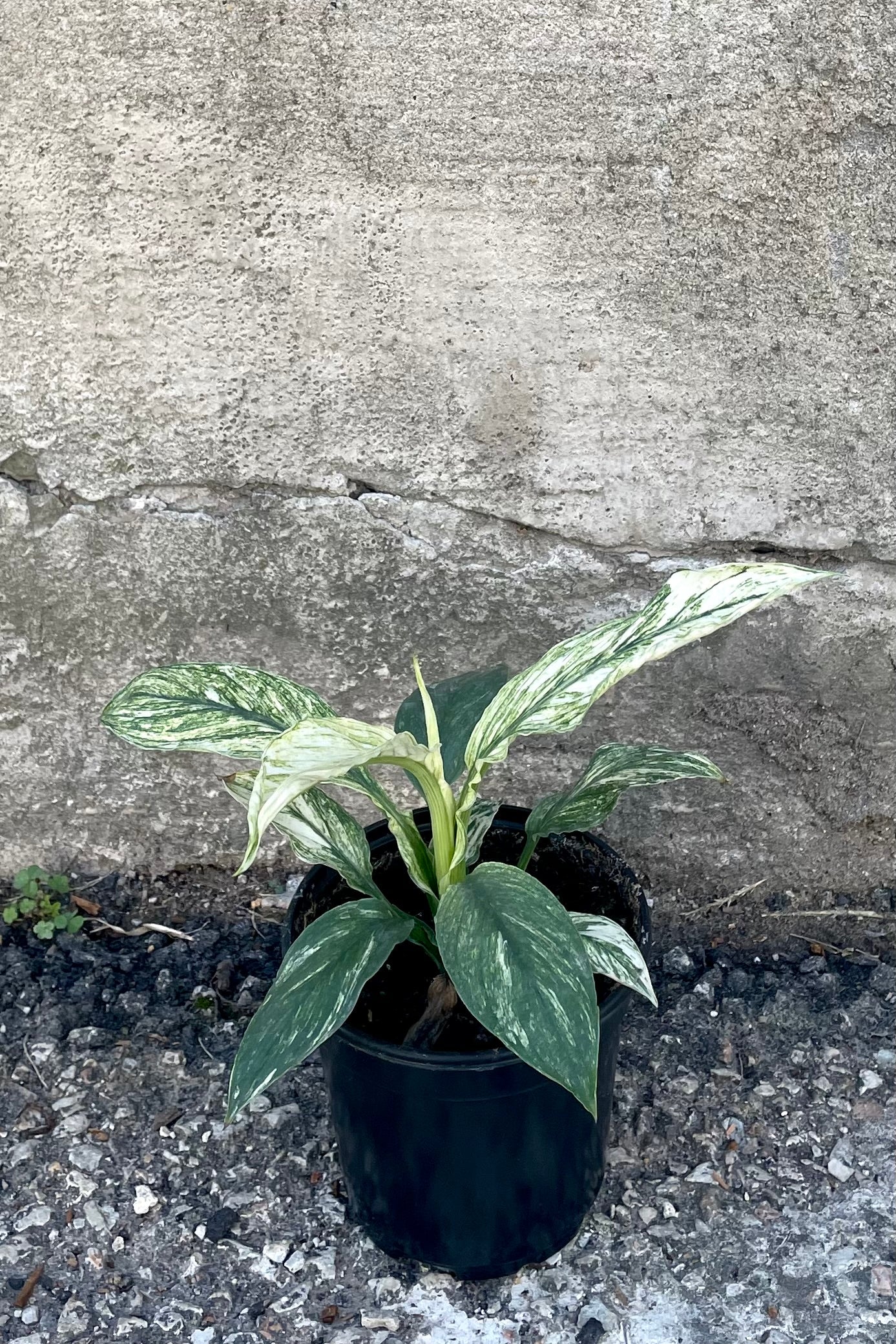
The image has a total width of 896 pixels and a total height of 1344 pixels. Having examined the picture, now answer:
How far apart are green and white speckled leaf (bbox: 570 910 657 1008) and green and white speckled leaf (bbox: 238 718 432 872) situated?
32 centimetres

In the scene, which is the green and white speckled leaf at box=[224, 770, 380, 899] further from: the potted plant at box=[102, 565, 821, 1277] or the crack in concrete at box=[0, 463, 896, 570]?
the crack in concrete at box=[0, 463, 896, 570]

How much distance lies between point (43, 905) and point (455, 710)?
870mm

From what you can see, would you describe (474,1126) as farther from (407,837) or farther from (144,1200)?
(144,1200)

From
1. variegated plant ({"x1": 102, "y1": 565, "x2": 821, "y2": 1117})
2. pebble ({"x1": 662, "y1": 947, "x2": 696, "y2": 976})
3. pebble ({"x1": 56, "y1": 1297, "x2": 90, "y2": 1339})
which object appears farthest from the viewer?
pebble ({"x1": 662, "y1": 947, "x2": 696, "y2": 976})

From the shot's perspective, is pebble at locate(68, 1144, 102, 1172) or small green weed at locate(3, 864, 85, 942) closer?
pebble at locate(68, 1144, 102, 1172)

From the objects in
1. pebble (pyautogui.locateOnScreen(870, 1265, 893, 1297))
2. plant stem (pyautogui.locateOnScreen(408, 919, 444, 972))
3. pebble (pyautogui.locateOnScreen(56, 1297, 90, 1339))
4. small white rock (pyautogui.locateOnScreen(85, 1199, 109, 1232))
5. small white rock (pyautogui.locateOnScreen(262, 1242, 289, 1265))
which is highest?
plant stem (pyautogui.locateOnScreen(408, 919, 444, 972))

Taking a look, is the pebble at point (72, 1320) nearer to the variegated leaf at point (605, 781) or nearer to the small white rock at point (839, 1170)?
the variegated leaf at point (605, 781)

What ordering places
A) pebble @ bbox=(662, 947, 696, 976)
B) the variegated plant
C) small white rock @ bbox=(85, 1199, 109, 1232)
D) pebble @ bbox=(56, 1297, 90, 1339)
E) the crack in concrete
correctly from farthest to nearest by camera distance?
pebble @ bbox=(662, 947, 696, 976)
the crack in concrete
small white rock @ bbox=(85, 1199, 109, 1232)
pebble @ bbox=(56, 1297, 90, 1339)
the variegated plant

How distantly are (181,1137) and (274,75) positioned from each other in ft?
4.31

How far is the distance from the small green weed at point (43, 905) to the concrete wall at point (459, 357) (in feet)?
0.80

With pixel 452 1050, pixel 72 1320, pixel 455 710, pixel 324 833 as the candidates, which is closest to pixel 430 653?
pixel 455 710

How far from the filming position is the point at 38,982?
1.74 metres

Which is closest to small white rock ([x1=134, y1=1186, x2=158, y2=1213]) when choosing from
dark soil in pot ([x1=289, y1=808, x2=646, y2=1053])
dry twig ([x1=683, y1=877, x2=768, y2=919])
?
dark soil in pot ([x1=289, y1=808, x2=646, y2=1053])

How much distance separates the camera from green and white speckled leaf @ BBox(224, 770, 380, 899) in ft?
4.05
